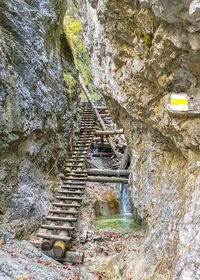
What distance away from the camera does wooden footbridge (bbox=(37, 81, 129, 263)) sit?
545 centimetres

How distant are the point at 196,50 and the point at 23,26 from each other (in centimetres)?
581

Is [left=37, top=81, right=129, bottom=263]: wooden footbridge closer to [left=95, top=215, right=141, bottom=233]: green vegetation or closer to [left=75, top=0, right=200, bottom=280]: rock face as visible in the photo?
[left=95, top=215, right=141, bottom=233]: green vegetation

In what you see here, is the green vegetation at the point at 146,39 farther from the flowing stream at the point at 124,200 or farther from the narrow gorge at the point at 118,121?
the flowing stream at the point at 124,200

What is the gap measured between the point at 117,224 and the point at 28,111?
5.48 metres

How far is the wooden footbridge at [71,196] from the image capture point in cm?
545

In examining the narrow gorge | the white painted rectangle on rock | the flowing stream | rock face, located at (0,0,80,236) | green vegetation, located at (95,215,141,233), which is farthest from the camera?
the flowing stream

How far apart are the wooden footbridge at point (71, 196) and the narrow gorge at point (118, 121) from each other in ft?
1.05

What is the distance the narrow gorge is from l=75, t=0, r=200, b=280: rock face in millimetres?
18

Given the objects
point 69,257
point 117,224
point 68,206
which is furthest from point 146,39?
point 117,224

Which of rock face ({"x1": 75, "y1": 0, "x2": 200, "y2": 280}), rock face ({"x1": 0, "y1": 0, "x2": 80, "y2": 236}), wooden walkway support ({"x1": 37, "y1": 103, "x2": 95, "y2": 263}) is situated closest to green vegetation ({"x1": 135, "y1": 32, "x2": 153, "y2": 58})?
rock face ({"x1": 75, "y1": 0, "x2": 200, "y2": 280})

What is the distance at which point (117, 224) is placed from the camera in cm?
834

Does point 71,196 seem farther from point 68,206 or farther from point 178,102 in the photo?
point 178,102

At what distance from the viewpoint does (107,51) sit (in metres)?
4.94

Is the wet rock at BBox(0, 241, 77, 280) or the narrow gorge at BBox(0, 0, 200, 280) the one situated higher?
the narrow gorge at BBox(0, 0, 200, 280)
